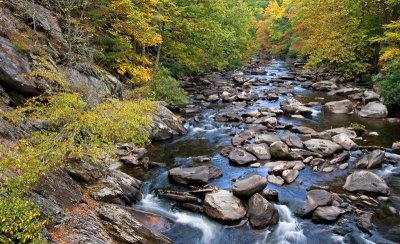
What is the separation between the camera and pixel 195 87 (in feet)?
118

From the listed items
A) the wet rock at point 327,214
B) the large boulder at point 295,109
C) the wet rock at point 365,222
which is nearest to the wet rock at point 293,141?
the wet rock at point 327,214

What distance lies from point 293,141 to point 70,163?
1178cm

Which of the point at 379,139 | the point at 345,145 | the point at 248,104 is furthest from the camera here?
the point at 248,104

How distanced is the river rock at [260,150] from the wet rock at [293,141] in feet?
4.46

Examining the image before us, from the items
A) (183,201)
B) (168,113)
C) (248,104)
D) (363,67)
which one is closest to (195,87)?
(248,104)

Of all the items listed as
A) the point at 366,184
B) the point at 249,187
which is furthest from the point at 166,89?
the point at 366,184

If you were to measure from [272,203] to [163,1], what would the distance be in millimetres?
19008

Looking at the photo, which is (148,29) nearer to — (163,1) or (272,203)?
(163,1)

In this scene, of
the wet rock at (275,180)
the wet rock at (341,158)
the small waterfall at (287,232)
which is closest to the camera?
the small waterfall at (287,232)

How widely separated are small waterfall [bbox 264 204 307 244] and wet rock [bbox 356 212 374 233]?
199cm

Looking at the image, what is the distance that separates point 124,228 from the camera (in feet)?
32.3

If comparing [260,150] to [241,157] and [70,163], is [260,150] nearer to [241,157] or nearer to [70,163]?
[241,157]

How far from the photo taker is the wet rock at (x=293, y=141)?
1819 cm

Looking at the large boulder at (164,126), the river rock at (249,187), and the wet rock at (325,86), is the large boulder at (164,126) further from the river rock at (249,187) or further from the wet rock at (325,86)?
the wet rock at (325,86)
